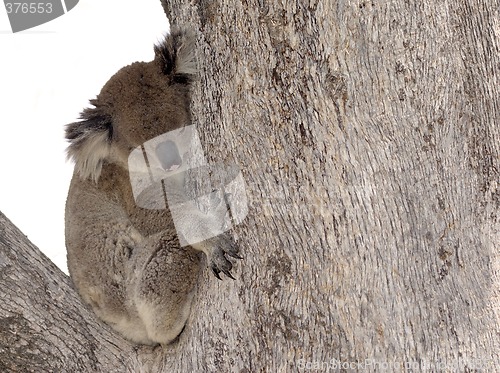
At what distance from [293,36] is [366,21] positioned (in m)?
0.25

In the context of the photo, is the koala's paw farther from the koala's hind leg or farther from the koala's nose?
the koala's nose

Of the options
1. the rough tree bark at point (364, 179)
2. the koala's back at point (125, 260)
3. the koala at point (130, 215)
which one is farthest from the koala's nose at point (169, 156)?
the rough tree bark at point (364, 179)

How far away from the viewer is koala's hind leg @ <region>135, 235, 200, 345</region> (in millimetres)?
2547

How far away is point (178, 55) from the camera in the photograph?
250cm

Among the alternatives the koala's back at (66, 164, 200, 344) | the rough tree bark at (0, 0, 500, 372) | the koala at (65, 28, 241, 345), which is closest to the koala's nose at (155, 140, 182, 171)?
the koala at (65, 28, 241, 345)

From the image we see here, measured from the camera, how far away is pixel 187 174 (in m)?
2.55

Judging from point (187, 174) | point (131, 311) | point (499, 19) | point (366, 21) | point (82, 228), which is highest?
point (366, 21)

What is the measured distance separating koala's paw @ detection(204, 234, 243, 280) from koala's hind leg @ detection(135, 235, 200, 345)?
12.2 inches

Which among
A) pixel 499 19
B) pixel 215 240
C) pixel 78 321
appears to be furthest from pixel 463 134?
pixel 78 321

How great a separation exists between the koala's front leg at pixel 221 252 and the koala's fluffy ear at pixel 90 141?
0.81 meters

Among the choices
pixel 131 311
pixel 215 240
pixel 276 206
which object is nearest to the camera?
pixel 276 206

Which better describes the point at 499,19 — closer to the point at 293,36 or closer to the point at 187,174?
the point at 293,36

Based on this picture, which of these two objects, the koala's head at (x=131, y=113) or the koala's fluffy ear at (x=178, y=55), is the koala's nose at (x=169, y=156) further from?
the koala's fluffy ear at (x=178, y=55)

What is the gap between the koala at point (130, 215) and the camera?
257 cm
